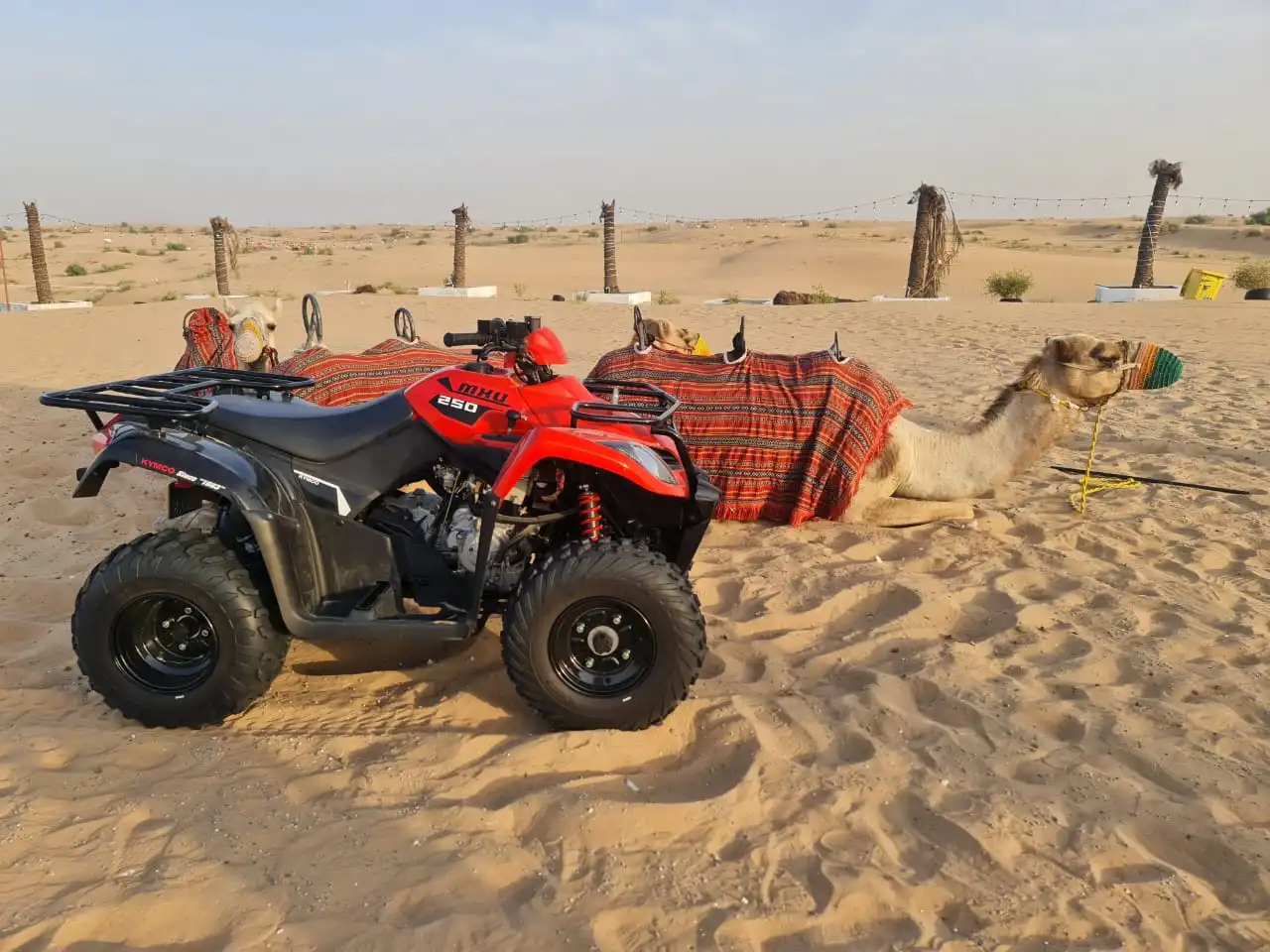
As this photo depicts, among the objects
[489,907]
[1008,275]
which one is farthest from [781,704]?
[1008,275]

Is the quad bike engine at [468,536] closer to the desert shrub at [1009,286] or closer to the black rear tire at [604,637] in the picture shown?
the black rear tire at [604,637]

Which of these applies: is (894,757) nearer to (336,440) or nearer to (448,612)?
(448,612)

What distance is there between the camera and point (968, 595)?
15.4 feet

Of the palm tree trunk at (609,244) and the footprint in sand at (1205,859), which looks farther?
the palm tree trunk at (609,244)

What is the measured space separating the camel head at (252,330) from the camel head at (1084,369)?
17.8 feet

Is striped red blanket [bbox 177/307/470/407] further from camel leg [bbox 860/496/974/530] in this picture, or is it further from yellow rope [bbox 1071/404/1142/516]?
yellow rope [bbox 1071/404/1142/516]

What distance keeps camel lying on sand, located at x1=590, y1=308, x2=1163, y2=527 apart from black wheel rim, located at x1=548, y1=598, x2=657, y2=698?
2607mm

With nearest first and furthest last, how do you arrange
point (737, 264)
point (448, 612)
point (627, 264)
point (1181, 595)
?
point (448, 612) → point (1181, 595) → point (737, 264) → point (627, 264)

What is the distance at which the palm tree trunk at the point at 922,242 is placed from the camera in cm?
2220

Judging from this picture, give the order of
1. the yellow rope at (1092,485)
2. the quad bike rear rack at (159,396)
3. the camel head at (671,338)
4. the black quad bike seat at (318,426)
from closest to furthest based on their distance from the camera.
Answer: the quad bike rear rack at (159,396), the black quad bike seat at (318,426), the yellow rope at (1092,485), the camel head at (671,338)

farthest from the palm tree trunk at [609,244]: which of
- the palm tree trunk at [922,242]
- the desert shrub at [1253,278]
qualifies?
the desert shrub at [1253,278]

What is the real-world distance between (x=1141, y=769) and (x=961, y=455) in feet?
9.96

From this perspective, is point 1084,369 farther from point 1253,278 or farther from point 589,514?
point 1253,278

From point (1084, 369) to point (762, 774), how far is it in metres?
3.80
